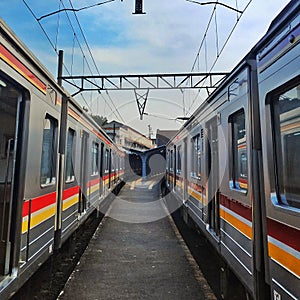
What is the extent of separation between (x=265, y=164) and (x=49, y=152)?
93.1 inches

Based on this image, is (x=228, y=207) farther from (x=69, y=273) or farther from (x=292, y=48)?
(x=69, y=273)

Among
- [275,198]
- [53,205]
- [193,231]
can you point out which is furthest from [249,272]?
[193,231]

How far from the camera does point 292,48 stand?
1.67 meters

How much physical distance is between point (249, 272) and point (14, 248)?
1.89m

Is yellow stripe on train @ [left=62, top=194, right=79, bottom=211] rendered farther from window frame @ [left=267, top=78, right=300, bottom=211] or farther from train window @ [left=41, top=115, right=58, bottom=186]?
window frame @ [left=267, top=78, right=300, bottom=211]

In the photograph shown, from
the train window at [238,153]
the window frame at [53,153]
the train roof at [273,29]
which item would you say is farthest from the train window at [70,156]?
the train roof at [273,29]

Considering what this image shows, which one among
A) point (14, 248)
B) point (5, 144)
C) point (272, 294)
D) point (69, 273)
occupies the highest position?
point (5, 144)

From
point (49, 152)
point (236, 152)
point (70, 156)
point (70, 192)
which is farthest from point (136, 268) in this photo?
point (236, 152)

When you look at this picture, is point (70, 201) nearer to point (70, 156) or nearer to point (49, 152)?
point (70, 156)

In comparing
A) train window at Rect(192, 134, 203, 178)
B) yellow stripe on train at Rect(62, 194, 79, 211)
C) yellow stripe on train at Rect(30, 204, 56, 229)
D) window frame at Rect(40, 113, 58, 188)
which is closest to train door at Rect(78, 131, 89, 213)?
yellow stripe on train at Rect(62, 194, 79, 211)

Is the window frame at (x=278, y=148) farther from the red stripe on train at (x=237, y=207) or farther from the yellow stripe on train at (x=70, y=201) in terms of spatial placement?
the yellow stripe on train at (x=70, y=201)

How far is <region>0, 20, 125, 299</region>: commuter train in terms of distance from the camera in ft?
7.39

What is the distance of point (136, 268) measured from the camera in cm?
428

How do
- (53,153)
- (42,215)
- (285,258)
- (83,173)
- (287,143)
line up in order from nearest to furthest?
(285,258) < (287,143) < (42,215) < (53,153) < (83,173)
